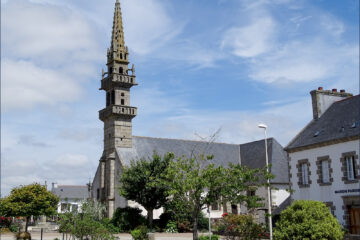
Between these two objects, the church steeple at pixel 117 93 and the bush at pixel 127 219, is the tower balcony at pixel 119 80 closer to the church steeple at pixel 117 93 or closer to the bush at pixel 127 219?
the church steeple at pixel 117 93

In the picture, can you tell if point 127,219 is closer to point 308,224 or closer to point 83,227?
point 83,227

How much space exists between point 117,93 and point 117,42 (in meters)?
6.60

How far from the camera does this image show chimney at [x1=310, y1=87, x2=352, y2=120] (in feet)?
97.5

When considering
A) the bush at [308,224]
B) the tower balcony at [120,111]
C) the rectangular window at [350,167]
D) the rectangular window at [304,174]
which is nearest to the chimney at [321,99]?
the rectangular window at [304,174]

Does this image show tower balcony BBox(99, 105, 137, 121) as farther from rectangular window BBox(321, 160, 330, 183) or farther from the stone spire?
rectangular window BBox(321, 160, 330, 183)

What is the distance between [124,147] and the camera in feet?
148

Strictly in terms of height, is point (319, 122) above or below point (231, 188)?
above

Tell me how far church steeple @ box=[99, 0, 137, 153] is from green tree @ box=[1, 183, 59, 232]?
463 inches

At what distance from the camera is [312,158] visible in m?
27.0

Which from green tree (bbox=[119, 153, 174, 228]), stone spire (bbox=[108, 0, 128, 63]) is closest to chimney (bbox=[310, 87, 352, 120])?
green tree (bbox=[119, 153, 174, 228])

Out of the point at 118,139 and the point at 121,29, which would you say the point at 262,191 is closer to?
the point at 118,139

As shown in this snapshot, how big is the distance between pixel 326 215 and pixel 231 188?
511 cm

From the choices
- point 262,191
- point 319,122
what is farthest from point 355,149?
point 262,191

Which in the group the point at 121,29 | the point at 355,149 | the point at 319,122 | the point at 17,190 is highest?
the point at 121,29
